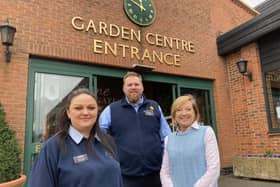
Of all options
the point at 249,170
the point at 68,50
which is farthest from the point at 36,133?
the point at 249,170

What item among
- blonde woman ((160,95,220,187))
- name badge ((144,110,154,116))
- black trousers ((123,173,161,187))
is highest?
name badge ((144,110,154,116))

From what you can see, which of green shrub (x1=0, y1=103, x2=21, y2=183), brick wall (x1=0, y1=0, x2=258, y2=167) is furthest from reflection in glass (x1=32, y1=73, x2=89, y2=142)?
green shrub (x1=0, y1=103, x2=21, y2=183)

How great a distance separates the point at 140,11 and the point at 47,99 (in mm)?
2900

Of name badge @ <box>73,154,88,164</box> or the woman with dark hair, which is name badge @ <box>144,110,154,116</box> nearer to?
the woman with dark hair

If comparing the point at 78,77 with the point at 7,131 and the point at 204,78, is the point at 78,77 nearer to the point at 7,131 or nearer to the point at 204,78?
the point at 7,131

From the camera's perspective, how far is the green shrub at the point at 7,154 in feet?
10.9

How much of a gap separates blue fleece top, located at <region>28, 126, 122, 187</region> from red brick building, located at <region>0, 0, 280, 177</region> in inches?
125

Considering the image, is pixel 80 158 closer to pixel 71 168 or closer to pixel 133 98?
pixel 71 168

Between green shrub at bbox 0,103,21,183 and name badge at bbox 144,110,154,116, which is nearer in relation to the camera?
name badge at bbox 144,110,154,116

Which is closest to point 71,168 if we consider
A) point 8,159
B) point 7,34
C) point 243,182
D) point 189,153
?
point 189,153

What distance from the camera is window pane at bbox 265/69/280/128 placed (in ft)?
19.0

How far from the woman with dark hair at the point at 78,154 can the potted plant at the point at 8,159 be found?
2262 millimetres

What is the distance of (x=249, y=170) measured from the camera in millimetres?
5535

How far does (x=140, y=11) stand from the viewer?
5832 mm
